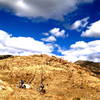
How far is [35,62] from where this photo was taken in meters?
85.7

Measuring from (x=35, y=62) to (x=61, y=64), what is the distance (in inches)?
404

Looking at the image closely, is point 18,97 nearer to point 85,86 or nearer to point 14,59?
point 85,86

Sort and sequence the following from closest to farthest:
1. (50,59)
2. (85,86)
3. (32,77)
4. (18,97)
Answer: (18,97)
(85,86)
(32,77)
(50,59)

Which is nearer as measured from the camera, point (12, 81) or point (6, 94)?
point (6, 94)

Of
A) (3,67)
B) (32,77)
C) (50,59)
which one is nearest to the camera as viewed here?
(32,77)

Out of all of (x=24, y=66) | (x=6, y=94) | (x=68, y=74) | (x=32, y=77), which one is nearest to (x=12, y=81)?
(x=32, y=77)

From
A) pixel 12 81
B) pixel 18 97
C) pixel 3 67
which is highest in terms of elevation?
pixel 3 67

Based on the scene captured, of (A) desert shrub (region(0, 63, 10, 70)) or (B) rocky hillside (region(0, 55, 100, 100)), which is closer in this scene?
(B) rocky hillside (region(0, 55, 100, 100))

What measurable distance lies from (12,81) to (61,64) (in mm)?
24197

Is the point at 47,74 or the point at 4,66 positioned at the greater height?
the point at 4,66

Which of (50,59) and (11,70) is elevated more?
(50,59)

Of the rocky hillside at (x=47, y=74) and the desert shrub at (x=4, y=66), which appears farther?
the desert shrub at (x=4, y=66)

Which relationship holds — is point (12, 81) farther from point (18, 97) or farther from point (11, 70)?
point (18, 97)

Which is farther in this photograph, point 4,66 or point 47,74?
point 4,66
